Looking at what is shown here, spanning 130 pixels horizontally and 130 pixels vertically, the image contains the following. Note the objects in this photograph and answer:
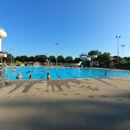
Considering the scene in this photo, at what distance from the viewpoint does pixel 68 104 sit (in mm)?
4684

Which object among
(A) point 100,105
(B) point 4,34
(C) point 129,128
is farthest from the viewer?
(B) point 4,34

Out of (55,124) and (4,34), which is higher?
(4,34)

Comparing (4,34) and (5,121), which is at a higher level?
(4,34)

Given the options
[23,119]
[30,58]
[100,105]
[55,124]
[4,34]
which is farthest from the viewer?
[30,58]

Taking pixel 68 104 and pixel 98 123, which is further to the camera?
pixel 68 104

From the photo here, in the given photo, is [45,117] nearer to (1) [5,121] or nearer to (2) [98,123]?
(1) [5,121]

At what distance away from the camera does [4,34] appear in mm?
28688

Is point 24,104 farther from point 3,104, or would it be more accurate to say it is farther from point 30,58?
point 30,58

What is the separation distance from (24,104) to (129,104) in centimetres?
398

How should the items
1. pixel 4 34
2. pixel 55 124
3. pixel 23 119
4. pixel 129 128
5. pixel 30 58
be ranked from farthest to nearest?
1. pixel 30 58
2. pixel 4 34
3. pixel 23 119
4. pixel 55 124
5. pixel 129 128

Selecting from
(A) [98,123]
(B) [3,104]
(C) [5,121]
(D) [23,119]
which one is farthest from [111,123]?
(B) [3,104]

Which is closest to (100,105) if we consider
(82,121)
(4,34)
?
(82,121)

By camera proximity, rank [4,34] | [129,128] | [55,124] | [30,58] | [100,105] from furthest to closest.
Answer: [30,58], [4,34], [100,105], [55,124], [129,128]

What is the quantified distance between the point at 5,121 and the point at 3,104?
1.60m
